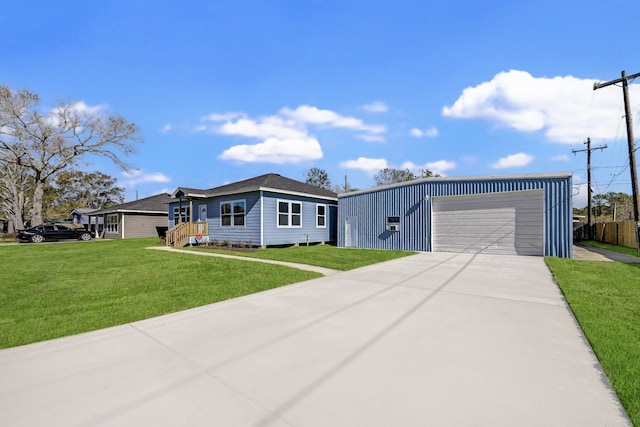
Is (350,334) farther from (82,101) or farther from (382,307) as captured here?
(82,101)

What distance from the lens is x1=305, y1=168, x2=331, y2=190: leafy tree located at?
50281 mm

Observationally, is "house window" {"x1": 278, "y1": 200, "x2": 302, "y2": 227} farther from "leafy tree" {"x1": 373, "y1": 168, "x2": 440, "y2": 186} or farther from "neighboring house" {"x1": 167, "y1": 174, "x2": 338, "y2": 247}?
"leafy tree" {"x1": 373, "y1": 168, "x2": 440, "y2": 186}

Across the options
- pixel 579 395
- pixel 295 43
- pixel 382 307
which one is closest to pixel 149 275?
pixel 382 307

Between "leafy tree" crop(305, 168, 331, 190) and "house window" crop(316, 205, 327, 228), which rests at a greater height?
"leafy tree" crop(305, 168, 331, 190)

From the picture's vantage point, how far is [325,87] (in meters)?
14.0

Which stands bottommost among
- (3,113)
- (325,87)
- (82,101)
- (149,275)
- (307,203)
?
(149,275)

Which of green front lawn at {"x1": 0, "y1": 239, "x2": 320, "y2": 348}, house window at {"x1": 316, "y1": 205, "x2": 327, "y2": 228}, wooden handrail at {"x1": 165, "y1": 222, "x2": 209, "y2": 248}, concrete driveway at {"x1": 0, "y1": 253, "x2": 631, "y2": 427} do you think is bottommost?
green front lawn at {"x1": 0, "y1": 239, "x2": 320, "y2": 348}

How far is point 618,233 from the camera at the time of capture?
18.9 meters

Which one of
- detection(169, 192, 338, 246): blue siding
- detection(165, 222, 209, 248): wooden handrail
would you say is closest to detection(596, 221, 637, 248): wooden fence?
detection(169, 192, 338, 246): blue siding

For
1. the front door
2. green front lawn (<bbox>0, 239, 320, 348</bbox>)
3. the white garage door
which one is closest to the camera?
green front lawn (<bbox>0, 239, 320, 348</bbox>)

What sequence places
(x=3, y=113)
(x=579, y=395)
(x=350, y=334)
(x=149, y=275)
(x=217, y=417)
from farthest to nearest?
(x=3, y=113)
(x=149, y=275)
(x=350, y=334)
(x=579, y=395)
(x=217, y=417)

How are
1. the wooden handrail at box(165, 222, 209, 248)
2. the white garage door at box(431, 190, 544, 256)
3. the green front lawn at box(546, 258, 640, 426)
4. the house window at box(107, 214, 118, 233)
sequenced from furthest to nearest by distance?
the house window at box(107, 214, 118, 233) → the wooden handrail at box(165, 222, 209, 248) → the white garage door at box(431, 190, 544, 256) → the green front lawn at box(546, 258, 640, 426)

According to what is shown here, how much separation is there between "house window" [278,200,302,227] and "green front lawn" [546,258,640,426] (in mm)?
11187

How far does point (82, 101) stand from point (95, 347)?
36140 mm
